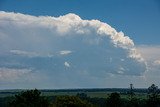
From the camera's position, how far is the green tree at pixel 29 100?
108m

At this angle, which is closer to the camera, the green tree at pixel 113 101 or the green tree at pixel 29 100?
the green tree at pixel 29 100

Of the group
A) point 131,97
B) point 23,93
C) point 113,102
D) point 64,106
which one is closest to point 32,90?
point 23,93

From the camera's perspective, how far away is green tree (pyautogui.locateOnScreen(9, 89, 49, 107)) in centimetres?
10819

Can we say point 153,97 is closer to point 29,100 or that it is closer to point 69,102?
point 29,100

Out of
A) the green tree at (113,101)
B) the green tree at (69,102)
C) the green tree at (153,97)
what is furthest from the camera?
the green tree at (153,97)

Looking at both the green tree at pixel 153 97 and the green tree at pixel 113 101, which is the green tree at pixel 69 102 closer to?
the green tree at pixel 113 101

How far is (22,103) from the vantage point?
107 meters

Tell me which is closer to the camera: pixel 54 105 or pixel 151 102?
pixel 54 105

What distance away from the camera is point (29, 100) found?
111m

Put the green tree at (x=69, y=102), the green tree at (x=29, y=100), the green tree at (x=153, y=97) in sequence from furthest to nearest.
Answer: the green tree at (x=153, y=97), the green tree at (x=29, y=100), the green tree at (x=69, y=102)

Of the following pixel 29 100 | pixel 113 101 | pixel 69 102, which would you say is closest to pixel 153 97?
pixel 113 101

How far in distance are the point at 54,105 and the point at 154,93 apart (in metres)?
60.4

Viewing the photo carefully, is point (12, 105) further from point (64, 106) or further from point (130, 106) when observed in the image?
point (130, 106)

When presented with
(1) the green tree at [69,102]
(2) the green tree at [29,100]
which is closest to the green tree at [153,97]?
(2) the green tree at [29,100]
